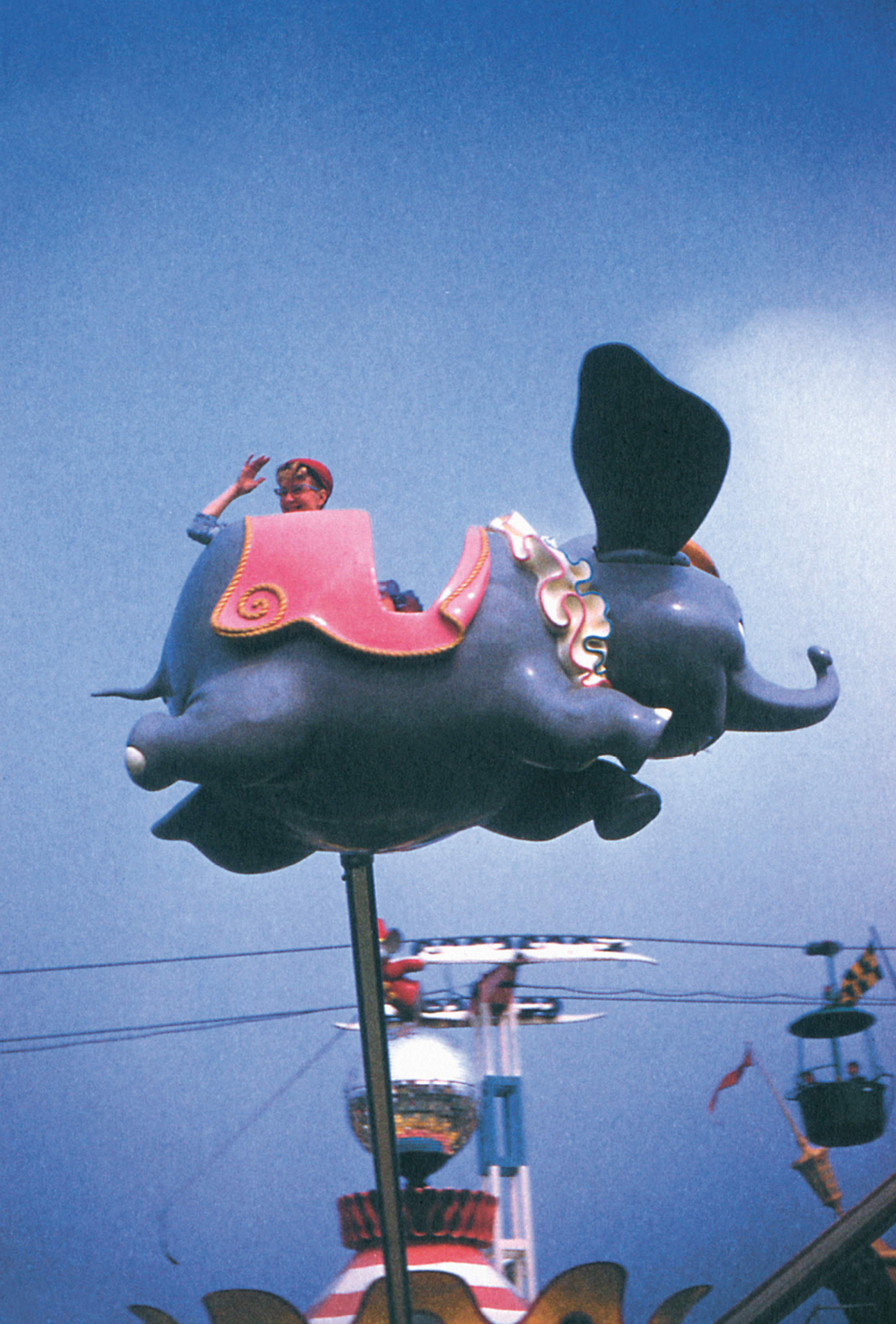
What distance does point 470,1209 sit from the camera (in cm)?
238

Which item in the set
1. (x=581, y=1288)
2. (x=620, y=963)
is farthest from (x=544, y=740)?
(x=620, y=963)

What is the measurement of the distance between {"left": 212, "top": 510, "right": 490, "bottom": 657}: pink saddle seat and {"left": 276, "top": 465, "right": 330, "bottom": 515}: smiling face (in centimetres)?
25

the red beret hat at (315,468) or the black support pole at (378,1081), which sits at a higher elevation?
the red beret hat at (315,468)

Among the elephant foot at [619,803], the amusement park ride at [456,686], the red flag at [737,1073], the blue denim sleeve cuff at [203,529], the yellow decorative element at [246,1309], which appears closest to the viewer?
the amusement park ride at [456,686]

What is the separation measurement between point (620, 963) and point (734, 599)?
2300 millimetres

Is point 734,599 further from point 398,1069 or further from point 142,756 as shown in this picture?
point 398,1069

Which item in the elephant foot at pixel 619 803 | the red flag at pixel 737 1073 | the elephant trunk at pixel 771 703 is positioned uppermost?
the elephant trunk at pixel 771 703

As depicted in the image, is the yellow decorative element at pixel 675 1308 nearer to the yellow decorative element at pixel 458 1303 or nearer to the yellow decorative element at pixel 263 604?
the yellow decorative element at pixel 458 1303

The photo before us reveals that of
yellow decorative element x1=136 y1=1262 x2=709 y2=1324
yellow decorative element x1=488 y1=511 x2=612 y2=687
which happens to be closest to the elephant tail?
yellow decorative element x1=488 y1=511 x2=612 y2=687

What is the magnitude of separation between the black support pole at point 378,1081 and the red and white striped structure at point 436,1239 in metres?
0.70

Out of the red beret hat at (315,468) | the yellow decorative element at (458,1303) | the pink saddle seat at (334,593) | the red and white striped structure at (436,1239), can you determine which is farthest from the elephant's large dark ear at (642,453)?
the red and white striped structure at (436,1239)

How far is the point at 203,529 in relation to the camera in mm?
1646

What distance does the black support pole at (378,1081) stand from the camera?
155 centimetres

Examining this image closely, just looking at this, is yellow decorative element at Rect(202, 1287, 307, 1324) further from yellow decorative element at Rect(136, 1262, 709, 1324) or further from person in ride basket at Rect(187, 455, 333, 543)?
person in ride basket at Rect(187, 455, 333, 543)
